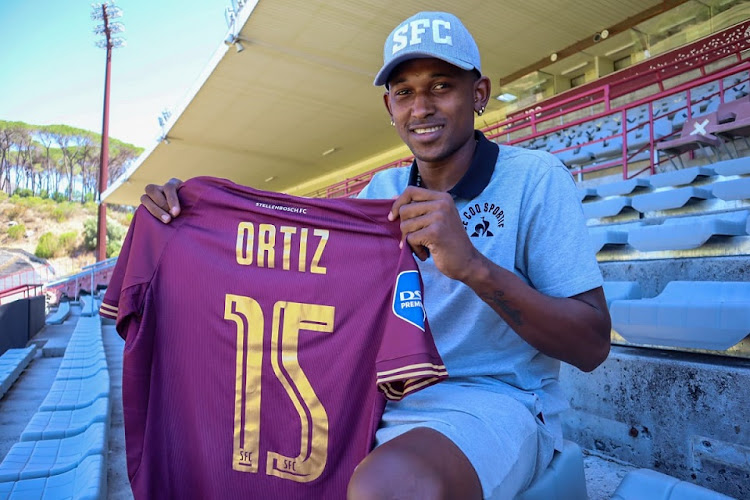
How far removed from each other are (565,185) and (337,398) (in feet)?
2.56

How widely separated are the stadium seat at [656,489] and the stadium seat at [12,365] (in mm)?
4587

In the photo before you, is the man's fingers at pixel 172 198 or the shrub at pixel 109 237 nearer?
the man's fingers at pixel 172 198

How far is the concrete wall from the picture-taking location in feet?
5.89

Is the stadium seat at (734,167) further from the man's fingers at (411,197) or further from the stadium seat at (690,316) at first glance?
the man's fingers at (411,197)

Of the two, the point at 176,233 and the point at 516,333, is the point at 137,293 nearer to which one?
the point at 176,233

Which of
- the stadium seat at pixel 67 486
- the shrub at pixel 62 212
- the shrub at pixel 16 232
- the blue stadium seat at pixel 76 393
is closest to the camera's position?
the stadium seat at pixel 67 486

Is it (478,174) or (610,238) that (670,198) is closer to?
(610,238)

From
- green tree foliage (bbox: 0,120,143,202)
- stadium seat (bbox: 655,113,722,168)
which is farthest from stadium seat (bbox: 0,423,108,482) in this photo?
green tree foliage (bbox: 0,120,143,202)

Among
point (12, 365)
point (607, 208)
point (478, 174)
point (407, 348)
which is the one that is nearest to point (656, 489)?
point (407, 348)

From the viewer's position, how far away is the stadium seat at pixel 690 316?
191cm

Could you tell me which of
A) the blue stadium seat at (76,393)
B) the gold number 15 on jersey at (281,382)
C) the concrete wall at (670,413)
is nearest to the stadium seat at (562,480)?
the gold number 15 on jersey at (281,382)

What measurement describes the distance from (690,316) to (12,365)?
17.8 ft

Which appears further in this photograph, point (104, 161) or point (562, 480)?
point (104, 161)

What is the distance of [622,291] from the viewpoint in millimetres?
2559
